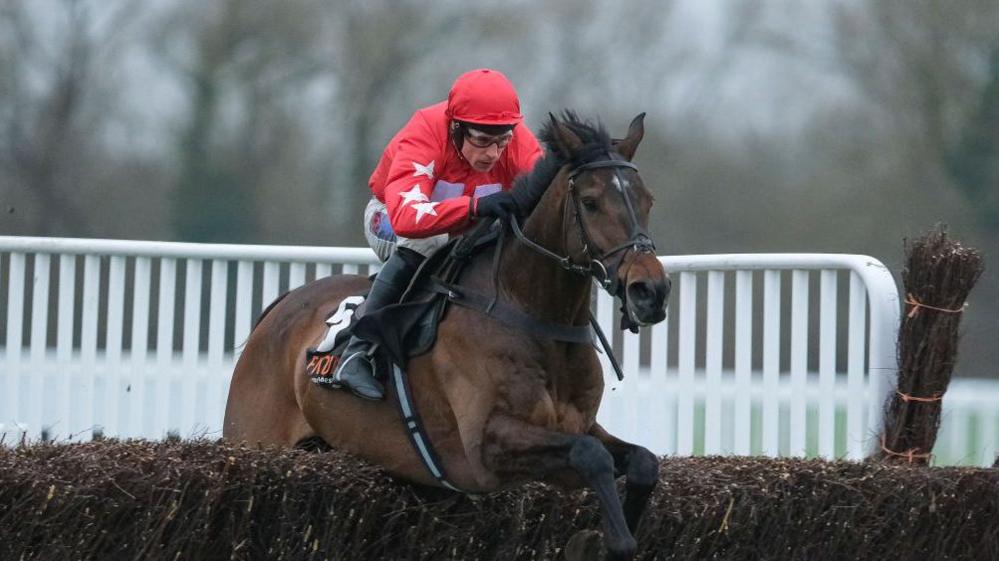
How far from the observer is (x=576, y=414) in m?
4.55

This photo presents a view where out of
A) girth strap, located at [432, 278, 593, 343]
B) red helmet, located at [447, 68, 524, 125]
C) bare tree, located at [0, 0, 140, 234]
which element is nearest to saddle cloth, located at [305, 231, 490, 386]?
girth strap, located at [432, 278, 593, 343]

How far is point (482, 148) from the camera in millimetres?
4859

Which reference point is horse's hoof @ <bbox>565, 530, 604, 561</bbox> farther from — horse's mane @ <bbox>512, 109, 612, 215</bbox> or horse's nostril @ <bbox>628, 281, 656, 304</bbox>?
horse's mane @ <bbox>512, 109, 612, 215</bbox>

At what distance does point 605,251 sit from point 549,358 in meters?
0.47

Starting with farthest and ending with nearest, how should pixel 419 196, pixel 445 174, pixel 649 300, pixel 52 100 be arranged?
1. pixel 52 100
2. pixel 445 174
3. pixel 419 196
4. pixel 649 300

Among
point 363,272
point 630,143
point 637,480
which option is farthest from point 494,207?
point 363,272

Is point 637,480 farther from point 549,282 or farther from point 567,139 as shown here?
point 567,139

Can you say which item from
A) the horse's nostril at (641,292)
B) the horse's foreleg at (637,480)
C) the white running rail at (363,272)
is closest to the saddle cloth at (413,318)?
the horse's foreleg at (637,480)

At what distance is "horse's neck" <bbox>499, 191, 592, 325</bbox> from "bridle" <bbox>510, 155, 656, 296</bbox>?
34mm

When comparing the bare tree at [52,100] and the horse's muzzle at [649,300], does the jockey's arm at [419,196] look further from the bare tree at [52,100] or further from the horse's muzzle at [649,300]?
the bare tree at [52,100]

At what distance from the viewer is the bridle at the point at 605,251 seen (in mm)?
4074

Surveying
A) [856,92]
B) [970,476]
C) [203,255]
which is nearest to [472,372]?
[970,476]

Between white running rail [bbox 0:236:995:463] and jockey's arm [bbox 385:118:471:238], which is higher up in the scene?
jockey's arm [bbox 385:118:471:238]

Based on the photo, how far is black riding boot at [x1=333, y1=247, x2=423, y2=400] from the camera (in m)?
4.93
